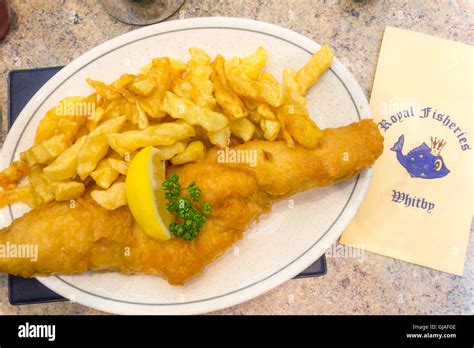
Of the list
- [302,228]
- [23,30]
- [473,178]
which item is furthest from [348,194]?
[23,30]

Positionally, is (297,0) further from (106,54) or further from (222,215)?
(222,215)

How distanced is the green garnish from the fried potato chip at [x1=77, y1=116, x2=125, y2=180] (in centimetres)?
24

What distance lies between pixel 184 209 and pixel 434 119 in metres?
1.08

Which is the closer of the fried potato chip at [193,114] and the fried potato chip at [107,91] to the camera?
the fried potato chip at [193,114]

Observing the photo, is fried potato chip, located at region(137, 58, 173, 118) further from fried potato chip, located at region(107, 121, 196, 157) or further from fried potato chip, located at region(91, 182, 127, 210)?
fried potato chip, located at region(91, 182, 127, 210)

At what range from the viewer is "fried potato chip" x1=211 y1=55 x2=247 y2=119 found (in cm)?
139

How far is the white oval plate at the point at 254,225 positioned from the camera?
145cm

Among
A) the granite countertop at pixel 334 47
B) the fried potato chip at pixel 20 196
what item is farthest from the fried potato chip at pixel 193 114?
the granite countertop at pixel 334 47

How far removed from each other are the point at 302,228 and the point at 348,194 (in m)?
0.19

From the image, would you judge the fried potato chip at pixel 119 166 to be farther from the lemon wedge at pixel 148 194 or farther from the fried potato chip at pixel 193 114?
the fried potato chip at pixel 193 114

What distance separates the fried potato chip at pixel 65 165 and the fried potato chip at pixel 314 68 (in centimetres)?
73

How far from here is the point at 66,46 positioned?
1908 millimetres

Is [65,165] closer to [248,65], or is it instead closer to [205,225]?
[205,225]

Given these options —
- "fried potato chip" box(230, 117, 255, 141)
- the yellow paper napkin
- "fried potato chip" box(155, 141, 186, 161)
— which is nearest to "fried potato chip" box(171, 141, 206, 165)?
"fried potato chip" box(155, 141, 186, 161)
